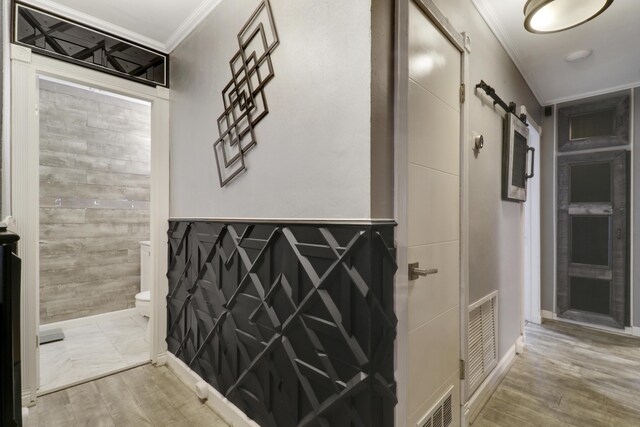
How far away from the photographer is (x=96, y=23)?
2156mm

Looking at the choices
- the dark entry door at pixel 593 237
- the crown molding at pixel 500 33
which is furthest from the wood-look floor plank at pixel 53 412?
the dark entry door at pixel 593 237

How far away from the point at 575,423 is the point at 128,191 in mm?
4510

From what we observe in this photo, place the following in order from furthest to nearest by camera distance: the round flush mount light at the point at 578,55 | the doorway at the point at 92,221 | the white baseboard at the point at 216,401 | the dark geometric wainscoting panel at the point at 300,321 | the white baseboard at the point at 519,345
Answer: the doorway at the point at 92,221, the white baseboard at the point at 519,345, the round flush mount light at the point at 578,55, the white baseboard at the point at 216,401, the dark geometric wainscoting panel at the point at 300,321

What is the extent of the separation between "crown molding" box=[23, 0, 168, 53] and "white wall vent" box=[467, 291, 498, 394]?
3001 mm

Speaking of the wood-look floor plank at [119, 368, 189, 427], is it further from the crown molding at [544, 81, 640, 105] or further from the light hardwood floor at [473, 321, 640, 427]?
the crown molding at [544, 81, 640, 105]

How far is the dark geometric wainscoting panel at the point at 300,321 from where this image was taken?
3.62 ft

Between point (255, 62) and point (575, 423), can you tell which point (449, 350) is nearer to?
point (575, 423)

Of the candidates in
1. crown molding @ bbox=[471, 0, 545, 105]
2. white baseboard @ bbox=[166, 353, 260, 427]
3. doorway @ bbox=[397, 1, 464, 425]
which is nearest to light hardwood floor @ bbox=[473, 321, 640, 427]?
doorway @ bbox=[397, 1, 464, 425]

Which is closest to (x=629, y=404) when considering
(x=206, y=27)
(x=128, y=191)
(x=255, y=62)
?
(x=255, y=62)

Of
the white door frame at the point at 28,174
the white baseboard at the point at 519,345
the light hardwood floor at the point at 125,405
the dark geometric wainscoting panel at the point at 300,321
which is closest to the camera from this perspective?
the dark geometric wainscoting panel at the point at 300,321

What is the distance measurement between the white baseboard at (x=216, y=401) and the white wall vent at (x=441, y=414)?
849 millimetres

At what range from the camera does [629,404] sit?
198 centimetres

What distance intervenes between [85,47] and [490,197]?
301 cm

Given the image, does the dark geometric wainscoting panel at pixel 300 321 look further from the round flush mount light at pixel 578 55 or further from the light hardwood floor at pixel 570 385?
the round flush mount light at pixel 578 55
